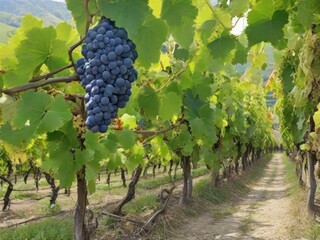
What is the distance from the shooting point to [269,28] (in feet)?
6.23

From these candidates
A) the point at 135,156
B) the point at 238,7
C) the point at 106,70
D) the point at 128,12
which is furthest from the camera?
the point at 135,156

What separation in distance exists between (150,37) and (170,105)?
124 cm

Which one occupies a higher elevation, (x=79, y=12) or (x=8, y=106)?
(x=79, y=12)

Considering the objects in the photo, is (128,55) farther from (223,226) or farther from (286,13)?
(223,226)

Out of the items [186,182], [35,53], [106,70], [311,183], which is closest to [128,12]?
[106,70]

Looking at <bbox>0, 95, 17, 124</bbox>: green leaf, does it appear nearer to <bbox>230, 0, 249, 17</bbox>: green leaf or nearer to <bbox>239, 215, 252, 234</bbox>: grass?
<bbox>230, 0, 249, 17</bbox>: green leaf

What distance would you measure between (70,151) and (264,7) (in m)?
1.64

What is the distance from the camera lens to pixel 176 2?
168cm

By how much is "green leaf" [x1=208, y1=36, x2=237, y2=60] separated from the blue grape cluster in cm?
78

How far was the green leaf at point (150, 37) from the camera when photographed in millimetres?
1640

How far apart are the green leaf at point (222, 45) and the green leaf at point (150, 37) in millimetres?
567

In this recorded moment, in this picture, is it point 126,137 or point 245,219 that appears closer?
point 126,137

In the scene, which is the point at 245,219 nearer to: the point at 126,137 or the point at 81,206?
the point at 81,206

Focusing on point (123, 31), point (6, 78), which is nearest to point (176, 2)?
point (123, 31)
